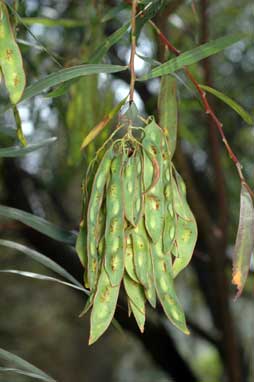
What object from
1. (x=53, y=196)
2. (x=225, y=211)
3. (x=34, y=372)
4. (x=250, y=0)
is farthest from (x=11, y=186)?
(x=34, y=372)

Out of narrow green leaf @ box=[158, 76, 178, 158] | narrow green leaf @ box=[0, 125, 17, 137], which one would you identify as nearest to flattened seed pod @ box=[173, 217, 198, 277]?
narrow green leaf @ box=[158, 76, 178, 158]

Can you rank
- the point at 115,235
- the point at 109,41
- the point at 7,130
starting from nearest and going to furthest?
the point at 115,235 < the point at 109,41 < the point at 7,130

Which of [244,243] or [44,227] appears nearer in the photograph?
[244,243]

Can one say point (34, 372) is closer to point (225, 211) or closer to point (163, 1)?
point (163, 1)

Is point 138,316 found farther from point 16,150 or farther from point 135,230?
point 16,150

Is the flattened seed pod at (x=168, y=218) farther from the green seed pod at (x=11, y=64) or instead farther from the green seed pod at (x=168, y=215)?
the green seed pod at (x=11, y=64)

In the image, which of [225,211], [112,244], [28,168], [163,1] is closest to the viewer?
[112,244]

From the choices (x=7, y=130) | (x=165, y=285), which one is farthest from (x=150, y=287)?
(x=7, y=130)
